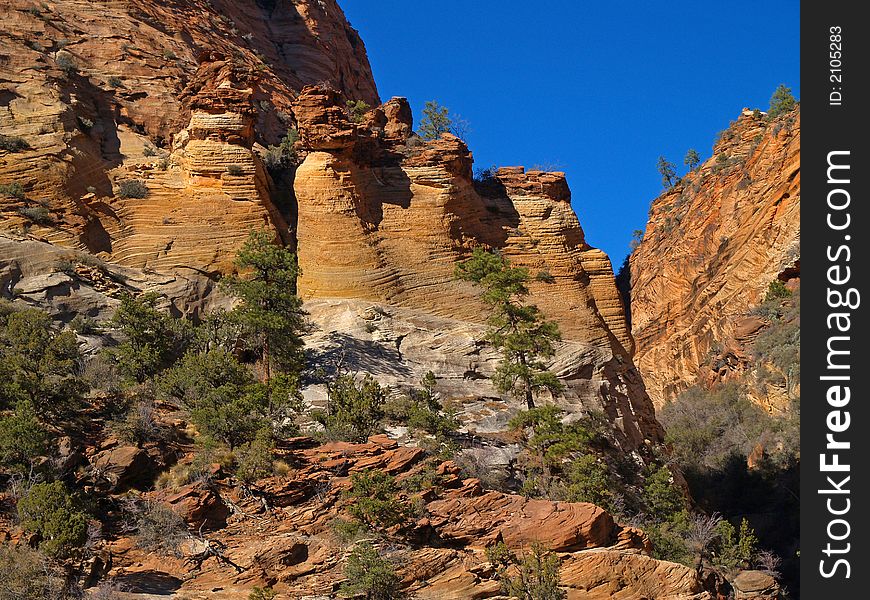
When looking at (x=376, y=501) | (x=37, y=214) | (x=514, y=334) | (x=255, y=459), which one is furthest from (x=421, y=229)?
(x=376, y=501)

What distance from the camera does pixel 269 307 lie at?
32156 millimetres

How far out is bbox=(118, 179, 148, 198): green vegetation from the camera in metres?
37.7

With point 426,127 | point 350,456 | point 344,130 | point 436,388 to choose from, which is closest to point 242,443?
point 350,456

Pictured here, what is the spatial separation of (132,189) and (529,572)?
22252 millimetres

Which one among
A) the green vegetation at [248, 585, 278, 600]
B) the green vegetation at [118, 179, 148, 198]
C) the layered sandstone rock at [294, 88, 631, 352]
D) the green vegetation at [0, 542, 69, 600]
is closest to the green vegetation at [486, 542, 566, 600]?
the green vegetation at [248, 585, 278, 600]

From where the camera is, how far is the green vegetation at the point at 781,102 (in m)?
69.7

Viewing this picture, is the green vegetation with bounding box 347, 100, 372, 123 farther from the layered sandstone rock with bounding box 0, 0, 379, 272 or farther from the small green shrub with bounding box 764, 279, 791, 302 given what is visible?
the small green shrub with bounding box 764, 279, 791, 302

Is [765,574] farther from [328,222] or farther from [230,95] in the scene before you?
[230,95]

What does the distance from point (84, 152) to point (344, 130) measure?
9428 mm

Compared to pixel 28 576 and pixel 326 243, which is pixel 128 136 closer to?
pixel 326 243

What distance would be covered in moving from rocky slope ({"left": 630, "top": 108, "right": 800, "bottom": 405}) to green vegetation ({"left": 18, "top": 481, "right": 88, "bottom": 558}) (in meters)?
44.1

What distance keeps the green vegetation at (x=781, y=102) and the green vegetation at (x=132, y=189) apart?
45.7 metres

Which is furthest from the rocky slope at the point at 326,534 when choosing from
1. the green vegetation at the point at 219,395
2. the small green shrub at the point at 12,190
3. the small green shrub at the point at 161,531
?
the small green shrub at the point at 12,190
